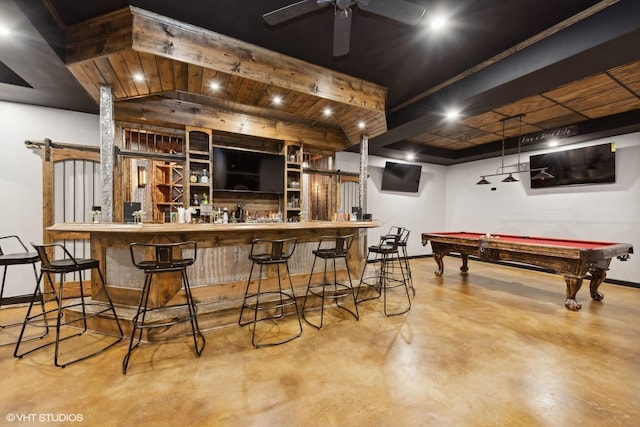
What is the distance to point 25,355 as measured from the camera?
8.07ft

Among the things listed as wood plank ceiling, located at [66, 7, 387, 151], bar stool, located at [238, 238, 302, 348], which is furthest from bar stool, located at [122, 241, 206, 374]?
wood plank ceiling, located at [66, 7, 387, 151]

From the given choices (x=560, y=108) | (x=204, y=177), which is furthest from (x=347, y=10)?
(x=560, y=108)

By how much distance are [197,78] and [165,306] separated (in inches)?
97.9

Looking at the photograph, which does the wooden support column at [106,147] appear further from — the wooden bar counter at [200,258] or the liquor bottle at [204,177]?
the liquor bottle at [204,177]

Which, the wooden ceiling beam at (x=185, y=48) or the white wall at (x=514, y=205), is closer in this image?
the wooden ceiling beam at (x=185, y=48)

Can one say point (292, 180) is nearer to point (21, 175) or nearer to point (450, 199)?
point (21, 175)

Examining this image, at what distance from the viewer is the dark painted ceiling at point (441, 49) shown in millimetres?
2365

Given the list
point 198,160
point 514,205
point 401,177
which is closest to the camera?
point 198,160

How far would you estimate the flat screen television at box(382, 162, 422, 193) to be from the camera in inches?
284

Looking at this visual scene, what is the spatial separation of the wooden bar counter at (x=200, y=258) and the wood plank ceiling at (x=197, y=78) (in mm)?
1602

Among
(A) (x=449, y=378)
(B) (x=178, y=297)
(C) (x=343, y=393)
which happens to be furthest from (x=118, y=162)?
(A) (x=449, y=378)

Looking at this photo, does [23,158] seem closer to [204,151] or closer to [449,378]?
[204,151]

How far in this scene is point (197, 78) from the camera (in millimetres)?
2988

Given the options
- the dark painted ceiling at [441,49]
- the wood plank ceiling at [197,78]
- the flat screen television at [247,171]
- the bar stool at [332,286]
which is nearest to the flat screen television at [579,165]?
the dark painted ceiling at [441,49]
